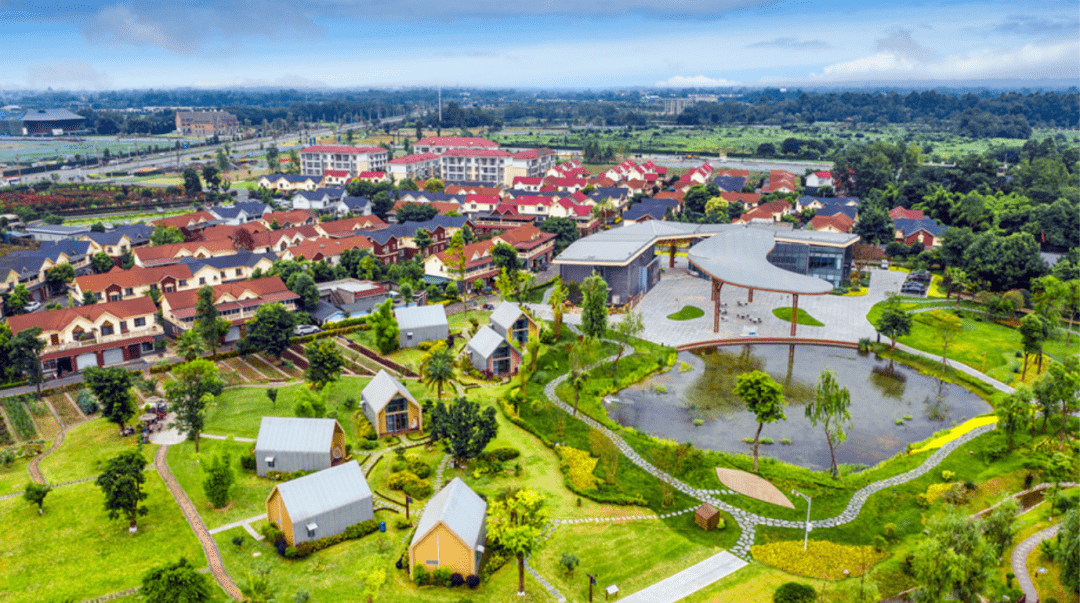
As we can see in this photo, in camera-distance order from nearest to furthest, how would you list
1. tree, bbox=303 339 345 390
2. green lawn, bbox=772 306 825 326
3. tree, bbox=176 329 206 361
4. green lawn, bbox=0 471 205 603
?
green lawn, bbox=0 471 205 603
tree, bbox=303 339 345 390
tree, bbox=176 329 206 361
green lawn, bbox=772 306 825 326

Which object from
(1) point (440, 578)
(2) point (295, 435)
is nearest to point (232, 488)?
(2) point (295, 435)

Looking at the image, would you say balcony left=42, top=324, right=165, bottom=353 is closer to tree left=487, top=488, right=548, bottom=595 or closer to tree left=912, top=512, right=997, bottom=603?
tree left=487, top=488, right=548, bottom=595

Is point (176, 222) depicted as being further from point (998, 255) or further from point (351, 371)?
point (998, 255)

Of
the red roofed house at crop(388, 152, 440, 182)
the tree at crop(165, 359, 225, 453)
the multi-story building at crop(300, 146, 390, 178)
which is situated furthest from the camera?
the multi-story building at crop(300, 146, 390, 178)

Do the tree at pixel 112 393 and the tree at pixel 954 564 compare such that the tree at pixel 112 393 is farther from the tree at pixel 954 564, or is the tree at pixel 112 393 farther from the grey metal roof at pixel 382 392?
the tree at pixel 954 564

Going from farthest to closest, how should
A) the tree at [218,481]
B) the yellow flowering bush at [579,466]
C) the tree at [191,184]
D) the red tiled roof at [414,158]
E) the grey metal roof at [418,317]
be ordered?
1. the red tiled roof at [414,158]
2. the tree at [191,184]
3. the grey metal roof at [418,317]
4. the yellow flowering bush at [579,466]
5. the tree at [218,481]

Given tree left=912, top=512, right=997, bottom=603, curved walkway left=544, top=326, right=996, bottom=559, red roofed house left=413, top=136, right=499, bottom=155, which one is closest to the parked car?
curved walkway left=544, top=326, right=996, bottom=559

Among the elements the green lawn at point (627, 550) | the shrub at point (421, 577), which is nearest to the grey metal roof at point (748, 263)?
the green lawn at point (627, 550)

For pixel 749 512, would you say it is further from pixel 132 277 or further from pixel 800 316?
pixel 132 277
